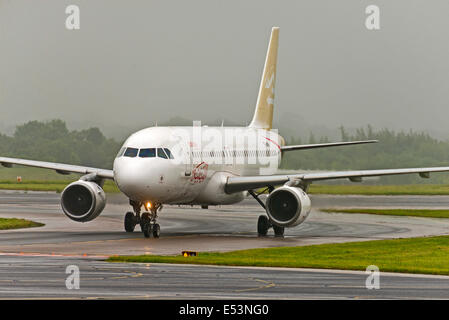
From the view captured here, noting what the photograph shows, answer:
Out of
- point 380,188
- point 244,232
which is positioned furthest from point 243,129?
point 380,188

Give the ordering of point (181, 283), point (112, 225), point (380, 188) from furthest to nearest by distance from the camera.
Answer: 1. point (380, 188)
2. point (112, 225)
3. point (181, 283)

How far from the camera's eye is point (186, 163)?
40781 millimetres

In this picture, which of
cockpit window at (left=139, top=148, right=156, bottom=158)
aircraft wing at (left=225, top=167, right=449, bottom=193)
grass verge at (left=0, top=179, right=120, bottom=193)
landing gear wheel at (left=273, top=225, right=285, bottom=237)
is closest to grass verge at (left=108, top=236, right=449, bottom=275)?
aircraft wing at (left=225, top=167, right=449, bottom=193)

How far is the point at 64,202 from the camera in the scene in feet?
139

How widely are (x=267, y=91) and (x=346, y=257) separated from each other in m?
25.1

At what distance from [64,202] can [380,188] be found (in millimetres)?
45855

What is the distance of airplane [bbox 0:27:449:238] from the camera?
38.9 metres

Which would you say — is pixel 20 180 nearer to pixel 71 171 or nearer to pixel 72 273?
pixel 71 171

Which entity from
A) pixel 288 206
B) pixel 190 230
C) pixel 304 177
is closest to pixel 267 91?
pixel 190 230

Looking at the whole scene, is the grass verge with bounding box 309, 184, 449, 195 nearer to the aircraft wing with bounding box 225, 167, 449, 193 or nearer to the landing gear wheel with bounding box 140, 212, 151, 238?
the aircraft wing with bounding box 225, 167, 449, 193

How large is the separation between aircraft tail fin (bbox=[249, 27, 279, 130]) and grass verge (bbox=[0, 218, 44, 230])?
1288 cm

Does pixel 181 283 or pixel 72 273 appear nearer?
pixel 181 283

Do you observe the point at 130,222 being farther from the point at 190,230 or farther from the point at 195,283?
the point at 195,283

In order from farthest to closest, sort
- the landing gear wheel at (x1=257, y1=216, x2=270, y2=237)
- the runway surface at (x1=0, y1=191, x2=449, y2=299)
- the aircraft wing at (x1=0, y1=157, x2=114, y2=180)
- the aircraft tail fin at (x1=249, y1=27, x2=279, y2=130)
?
Answer: the aircraft tail fin at (x1=249, y1=27, x2=279, y2=130) < the landing gear wheel at (x1=257, y1=216, x2=270, y2=237) < the aircraft wing at (x1=0, y1=157, x2=114, y2=180) < the runway surface at (x1=0, y1=191, x2=449, y2=299)
